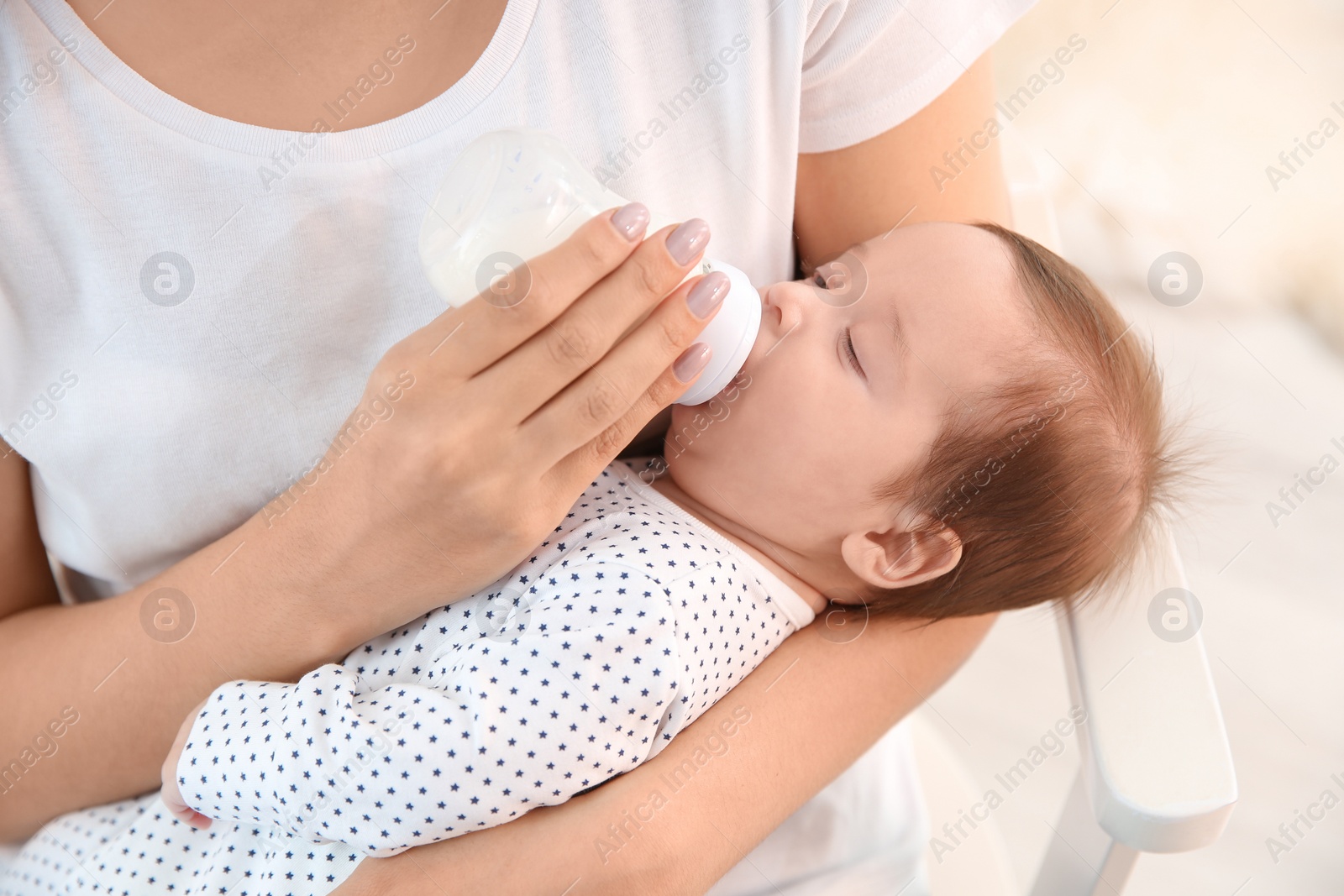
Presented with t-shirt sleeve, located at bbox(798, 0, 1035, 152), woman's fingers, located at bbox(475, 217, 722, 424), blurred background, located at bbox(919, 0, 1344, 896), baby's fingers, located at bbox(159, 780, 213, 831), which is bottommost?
blurred background, located at bbox(919, 0, 1344, 896)

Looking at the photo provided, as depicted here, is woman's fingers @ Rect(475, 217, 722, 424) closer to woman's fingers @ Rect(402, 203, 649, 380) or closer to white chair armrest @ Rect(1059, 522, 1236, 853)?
woman's fingers @ Rect(402, 203, 649, 380)

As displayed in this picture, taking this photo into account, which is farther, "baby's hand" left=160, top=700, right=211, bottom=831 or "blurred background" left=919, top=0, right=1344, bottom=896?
"blurred background" left=919, top=0, right=1344, bottom=896

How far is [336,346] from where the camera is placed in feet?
3.01

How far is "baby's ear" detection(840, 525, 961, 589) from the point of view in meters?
0.99

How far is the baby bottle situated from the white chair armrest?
55 cm

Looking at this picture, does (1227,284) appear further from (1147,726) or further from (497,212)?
(497,212)

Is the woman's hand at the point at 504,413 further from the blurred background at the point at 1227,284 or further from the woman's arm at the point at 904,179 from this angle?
the blurred background at the point at 1227,284

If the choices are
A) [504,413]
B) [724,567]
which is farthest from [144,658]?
[724,567]

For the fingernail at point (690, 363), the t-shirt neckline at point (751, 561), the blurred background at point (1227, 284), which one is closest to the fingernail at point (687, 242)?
the fingernail at point (690, 363)

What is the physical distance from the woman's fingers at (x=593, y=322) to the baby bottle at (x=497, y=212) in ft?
0.17

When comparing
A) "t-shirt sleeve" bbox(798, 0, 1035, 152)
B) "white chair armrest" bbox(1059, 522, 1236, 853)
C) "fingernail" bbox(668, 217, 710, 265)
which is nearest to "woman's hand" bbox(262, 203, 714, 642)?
"fingernail" bbox(668, 217, 710, 265)

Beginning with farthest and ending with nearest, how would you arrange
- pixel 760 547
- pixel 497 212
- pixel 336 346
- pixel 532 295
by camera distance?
pixel 760 547
pixel 336 346
pixel 497 212
pixel 532 295

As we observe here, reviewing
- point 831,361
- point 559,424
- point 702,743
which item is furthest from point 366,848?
point 831,361

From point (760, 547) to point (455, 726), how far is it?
386 millimetres
